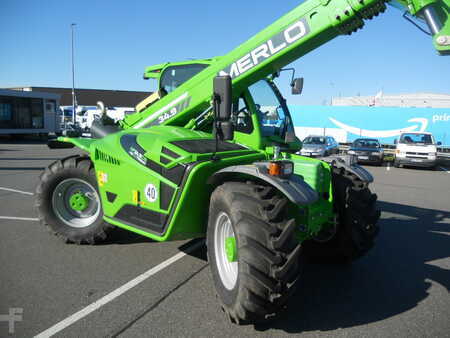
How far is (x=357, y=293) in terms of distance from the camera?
11.7ft

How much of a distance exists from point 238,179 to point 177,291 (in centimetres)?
130

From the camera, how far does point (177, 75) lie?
5.03 metres

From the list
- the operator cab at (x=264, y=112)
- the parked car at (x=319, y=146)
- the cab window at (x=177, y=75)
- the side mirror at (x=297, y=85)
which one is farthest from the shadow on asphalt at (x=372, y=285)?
the parked car at (x=319, y=146)

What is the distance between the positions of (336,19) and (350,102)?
129 ft

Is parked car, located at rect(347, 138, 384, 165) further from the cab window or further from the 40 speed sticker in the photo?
the 40 speed sticker

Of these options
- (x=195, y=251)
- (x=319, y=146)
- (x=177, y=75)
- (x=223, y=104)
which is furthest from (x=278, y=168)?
(x=319, y=146)

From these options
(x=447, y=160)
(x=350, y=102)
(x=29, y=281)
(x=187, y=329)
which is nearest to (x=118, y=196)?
(x=29, y=281)

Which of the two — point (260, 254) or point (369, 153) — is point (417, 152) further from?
point (260, 254)

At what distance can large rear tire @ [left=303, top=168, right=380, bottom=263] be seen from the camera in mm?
3801

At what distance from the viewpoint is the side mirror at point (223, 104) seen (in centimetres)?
294

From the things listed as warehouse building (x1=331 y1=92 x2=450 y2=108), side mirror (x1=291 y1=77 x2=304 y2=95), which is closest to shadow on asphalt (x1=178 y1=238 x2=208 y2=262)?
side mirror (x1=291 y1=77 x2=304 y2=95)

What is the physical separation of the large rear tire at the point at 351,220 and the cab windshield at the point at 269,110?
997mm

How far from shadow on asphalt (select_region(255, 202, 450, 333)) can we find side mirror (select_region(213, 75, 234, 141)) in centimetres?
174

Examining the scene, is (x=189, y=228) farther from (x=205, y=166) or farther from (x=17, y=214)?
(x=17, y=214)
